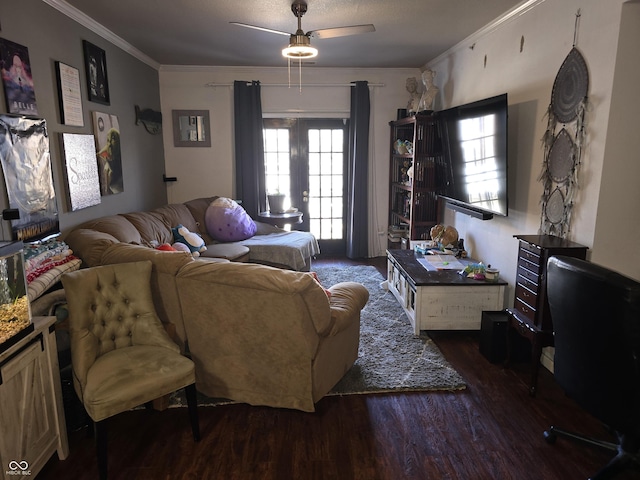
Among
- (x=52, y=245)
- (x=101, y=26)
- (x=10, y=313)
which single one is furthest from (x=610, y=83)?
(x=101, y=26)

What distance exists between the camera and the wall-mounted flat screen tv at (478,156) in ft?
A: 10.8

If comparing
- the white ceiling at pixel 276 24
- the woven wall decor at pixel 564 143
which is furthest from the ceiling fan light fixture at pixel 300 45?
the woven wall decor at pixel 564 143

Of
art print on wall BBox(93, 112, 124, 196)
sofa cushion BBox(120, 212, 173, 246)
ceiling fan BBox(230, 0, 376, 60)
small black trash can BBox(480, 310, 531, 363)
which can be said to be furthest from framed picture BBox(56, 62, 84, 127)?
small black trash can BBox(480, 310, 531, 363)

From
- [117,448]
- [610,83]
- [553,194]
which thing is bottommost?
[117,448]

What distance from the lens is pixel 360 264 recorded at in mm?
5805

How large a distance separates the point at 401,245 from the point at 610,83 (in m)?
3.46

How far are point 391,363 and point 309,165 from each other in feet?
11.9

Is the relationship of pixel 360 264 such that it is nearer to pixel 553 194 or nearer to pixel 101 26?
pixel 553 194

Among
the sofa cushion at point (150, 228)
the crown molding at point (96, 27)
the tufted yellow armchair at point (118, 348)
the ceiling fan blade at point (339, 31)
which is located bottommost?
the tufted yellow armchair at point (118, 348)

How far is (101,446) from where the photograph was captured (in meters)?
1.91

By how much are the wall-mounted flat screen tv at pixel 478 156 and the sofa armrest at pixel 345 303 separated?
1470 millimetres

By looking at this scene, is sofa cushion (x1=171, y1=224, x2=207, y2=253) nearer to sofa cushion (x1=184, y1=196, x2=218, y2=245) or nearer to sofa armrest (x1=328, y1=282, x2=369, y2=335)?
sofa cushion (x1=184, y1=196, x2=218, y2=245)

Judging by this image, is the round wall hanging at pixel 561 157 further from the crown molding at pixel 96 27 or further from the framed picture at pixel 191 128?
the framed picture at pixel 191 128

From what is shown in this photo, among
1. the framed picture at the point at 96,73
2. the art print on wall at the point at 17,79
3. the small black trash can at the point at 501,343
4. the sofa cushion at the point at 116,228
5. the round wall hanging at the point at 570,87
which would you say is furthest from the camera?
the framed picture at the point at 96,73
